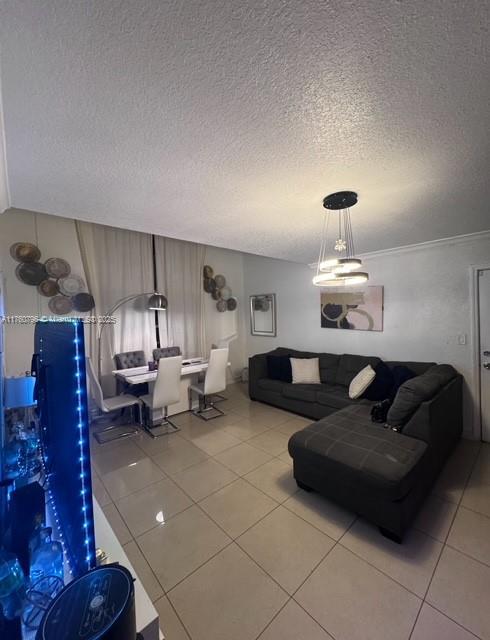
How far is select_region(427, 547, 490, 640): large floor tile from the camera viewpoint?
1.28m

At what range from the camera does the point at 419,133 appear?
1269 millimetres

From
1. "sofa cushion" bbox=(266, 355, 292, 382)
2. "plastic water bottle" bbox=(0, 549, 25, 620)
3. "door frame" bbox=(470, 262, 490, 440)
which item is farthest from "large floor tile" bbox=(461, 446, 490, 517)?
"plastic water bottle" bbox=(0, 549, 25, 620)

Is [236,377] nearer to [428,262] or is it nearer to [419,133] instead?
[428,262]

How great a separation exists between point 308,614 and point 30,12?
2594 mm

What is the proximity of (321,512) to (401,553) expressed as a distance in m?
0.53

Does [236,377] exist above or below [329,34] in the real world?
below

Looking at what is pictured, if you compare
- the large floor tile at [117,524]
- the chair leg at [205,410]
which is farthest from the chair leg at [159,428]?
the large floor tile at [117,524]

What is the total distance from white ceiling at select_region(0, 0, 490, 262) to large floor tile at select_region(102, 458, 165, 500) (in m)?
2.38

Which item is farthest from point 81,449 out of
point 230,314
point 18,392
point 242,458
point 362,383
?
point 230,314

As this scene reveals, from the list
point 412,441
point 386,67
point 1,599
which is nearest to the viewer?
point 1,599

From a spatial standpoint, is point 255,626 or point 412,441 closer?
point 255,626

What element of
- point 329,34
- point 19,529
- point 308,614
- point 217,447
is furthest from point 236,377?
point 329,34

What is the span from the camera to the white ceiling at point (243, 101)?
2.55 feet

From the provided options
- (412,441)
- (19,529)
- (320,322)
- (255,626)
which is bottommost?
(255,626)
